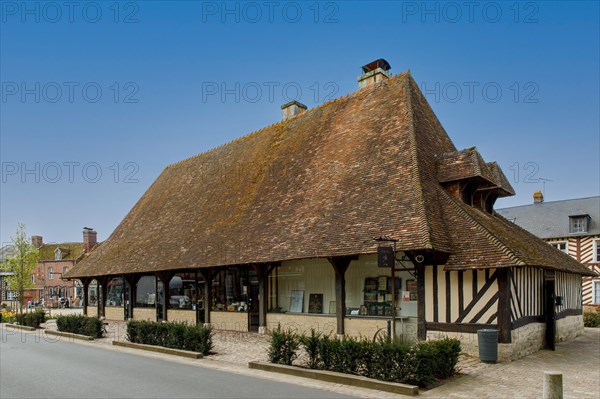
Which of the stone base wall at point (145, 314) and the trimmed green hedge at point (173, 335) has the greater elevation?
the trimmed green hedge at point (173, 335)

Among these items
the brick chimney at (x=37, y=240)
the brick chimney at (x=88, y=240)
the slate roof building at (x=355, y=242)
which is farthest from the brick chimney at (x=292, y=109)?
the brick chimney at (x=37, y=240)

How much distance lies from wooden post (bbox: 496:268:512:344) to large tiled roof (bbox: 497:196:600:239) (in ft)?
75.4

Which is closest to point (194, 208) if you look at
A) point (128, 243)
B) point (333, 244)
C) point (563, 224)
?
point (128, 243)

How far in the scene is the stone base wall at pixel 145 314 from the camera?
23156mm

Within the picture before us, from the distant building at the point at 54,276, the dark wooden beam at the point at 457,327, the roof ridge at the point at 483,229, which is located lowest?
the distant building at the point at 54,276

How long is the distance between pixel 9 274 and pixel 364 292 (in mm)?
30490

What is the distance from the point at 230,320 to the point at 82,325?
552 cm

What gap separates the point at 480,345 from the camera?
464 inches

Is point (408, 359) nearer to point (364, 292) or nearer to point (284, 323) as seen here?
point (364, 292)

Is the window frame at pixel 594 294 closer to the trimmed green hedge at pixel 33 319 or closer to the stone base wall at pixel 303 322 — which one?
the stone base wall at pixel 303 322

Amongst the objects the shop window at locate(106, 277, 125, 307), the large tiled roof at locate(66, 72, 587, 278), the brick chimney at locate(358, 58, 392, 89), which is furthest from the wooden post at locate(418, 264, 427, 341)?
the shop window at locate(106, 277, 125, 307)

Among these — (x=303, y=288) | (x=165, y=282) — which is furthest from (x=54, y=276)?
(x=303, y=288)

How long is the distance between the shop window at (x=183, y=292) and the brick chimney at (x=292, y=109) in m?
8.82

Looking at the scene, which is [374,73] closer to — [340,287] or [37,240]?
[340,287]
